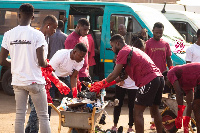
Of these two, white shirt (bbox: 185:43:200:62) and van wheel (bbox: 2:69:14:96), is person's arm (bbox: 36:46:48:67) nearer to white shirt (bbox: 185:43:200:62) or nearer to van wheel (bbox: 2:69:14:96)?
white shirt (bbox: 185:43:200:62)

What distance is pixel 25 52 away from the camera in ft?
19.9

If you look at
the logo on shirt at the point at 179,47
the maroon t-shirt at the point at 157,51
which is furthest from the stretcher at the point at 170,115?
the logo on shirt at the point at 179,47

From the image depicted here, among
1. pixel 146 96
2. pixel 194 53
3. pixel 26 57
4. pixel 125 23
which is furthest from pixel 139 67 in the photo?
pixel 125 23

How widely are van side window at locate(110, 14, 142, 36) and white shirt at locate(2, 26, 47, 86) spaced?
225 inches

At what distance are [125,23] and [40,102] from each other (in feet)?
19.2

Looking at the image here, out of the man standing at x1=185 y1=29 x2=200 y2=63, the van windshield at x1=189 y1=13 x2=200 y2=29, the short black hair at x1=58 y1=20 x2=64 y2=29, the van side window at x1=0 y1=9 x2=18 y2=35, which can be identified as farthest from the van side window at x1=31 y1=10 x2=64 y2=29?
the van windshield at x1=189 y1=13 x2=200 y2=29

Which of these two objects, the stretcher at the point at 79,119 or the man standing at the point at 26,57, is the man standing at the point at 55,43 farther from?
the man standing at the point at 26,57

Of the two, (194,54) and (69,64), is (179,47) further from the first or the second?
(69,64)

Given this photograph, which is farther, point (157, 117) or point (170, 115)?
point (170, 115)

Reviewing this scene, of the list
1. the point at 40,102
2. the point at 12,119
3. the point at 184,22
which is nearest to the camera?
Result: the point at 40,102

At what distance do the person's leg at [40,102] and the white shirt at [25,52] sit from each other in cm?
9

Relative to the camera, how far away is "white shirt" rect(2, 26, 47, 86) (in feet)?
19.8

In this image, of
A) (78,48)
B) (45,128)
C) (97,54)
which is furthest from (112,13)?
(45,128)

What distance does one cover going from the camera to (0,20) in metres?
12.5
